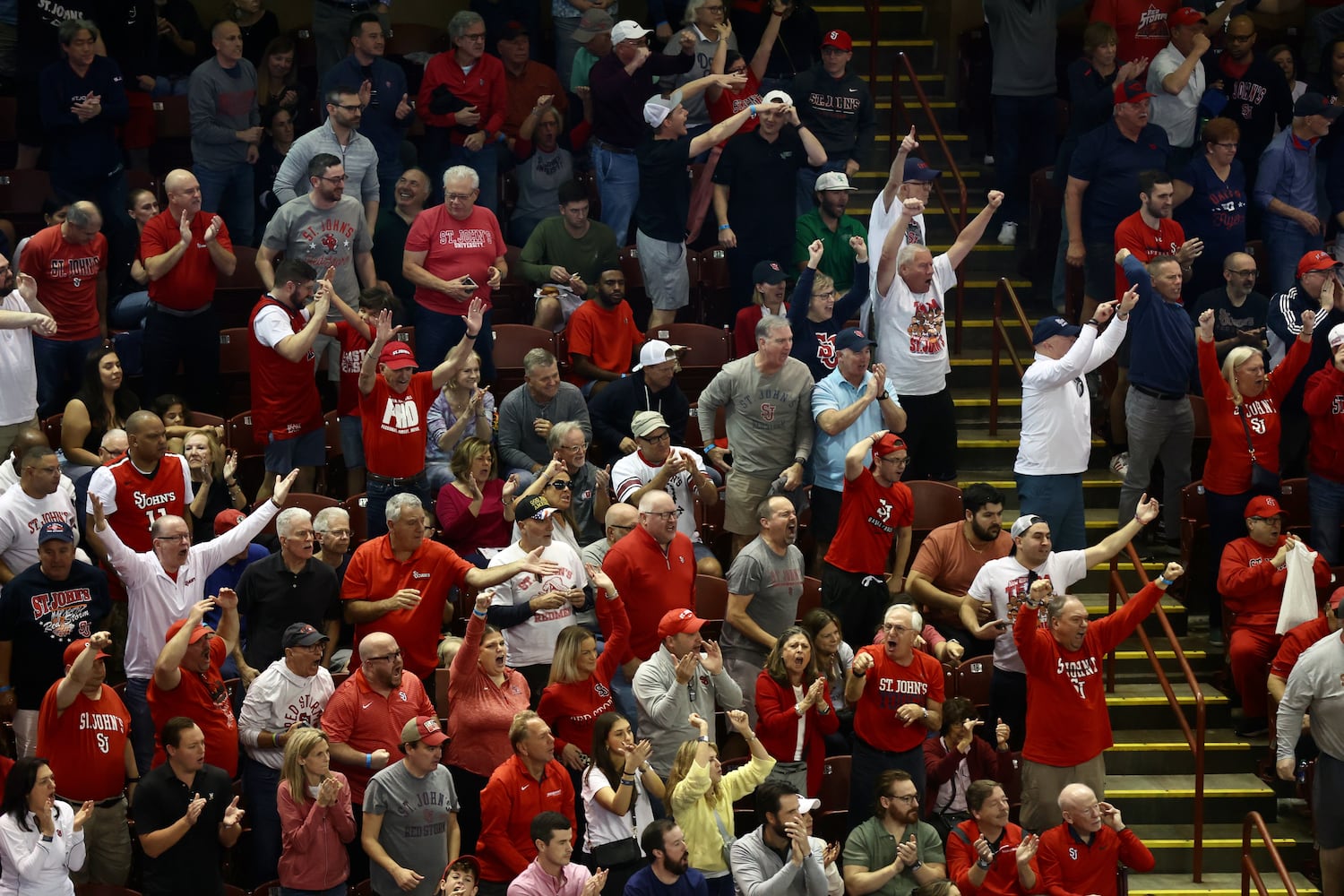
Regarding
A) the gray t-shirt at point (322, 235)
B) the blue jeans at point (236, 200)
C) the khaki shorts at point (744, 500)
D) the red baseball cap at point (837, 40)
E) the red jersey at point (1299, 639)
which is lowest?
the red jersey at point (1299, 639)

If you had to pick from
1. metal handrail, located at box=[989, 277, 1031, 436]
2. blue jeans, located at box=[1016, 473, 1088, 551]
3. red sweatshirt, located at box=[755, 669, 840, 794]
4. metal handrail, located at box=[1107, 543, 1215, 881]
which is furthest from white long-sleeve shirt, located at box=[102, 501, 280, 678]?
metal handrail, located at box=[989, 277, 1031, 436]

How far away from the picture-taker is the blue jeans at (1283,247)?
1404cm

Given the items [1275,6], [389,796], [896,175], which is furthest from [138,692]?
[1275,6]

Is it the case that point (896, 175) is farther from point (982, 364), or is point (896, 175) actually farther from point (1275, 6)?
point (1275, 6)

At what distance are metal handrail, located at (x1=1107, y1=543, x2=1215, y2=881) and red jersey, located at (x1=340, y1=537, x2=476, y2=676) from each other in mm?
4011

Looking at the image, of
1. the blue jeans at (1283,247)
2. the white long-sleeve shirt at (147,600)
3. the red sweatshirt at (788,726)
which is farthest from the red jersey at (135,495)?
the blue jeans at (1283,247)

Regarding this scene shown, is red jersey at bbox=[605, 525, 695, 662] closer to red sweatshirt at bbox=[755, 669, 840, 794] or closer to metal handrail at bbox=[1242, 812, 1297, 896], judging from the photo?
red sweatshirt at bbox=[755, 669, 840, 794]

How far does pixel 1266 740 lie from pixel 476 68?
7.14 meters

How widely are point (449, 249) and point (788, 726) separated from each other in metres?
4.27

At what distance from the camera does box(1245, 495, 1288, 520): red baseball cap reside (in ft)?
38.0

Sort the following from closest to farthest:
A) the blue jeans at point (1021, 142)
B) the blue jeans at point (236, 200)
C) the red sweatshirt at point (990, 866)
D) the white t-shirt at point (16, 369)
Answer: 1. the red sweatshirt at point (990, 866)
2. the white t-shirt at point (16, 369)
3. the blue jeans at point (236, 200)
4. the blue jeans at point (1021, 142)

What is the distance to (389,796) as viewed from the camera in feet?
29.7

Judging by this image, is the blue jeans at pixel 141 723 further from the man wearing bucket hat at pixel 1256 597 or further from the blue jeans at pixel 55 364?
the man wearing bucket hat at pixel 1256 597

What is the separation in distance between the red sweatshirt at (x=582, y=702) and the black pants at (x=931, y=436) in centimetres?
297
